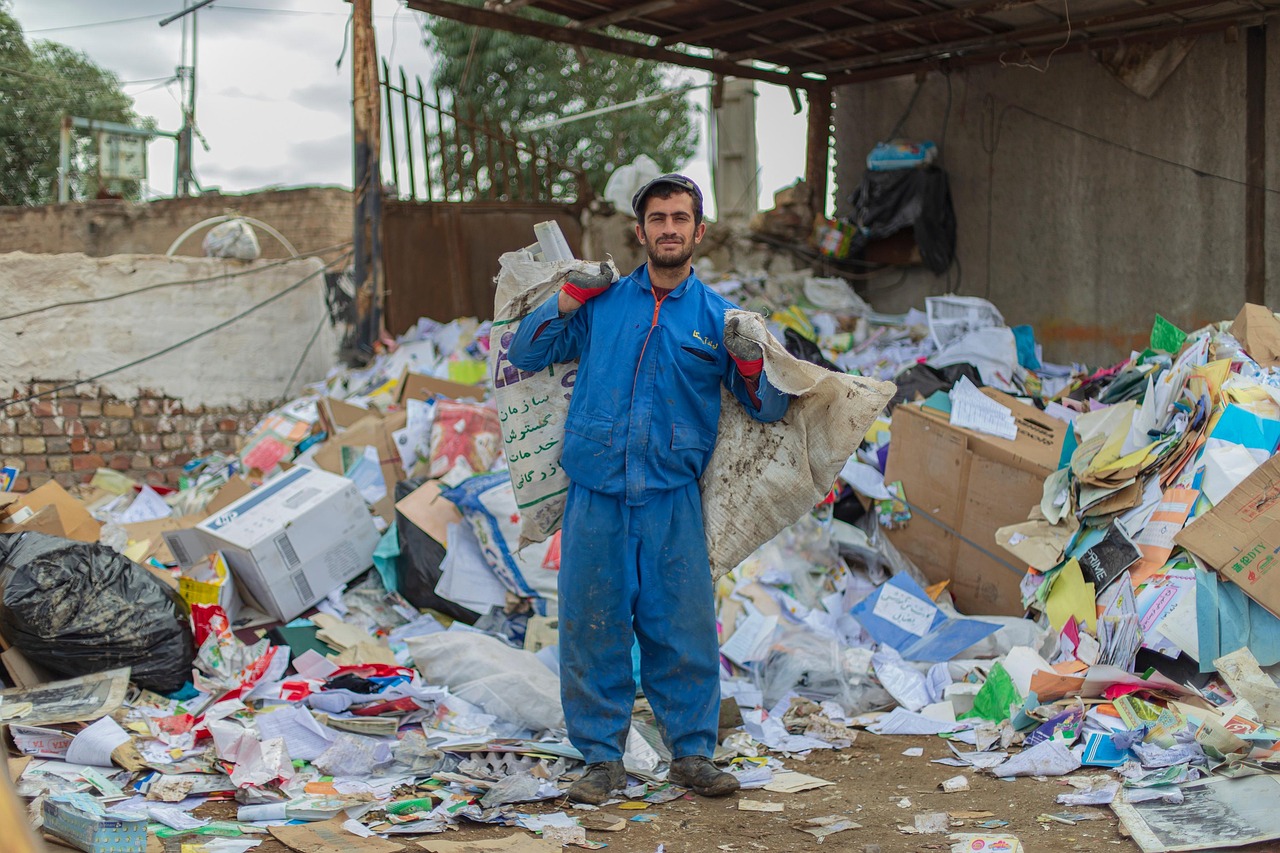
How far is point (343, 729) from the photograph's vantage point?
328 centimetres

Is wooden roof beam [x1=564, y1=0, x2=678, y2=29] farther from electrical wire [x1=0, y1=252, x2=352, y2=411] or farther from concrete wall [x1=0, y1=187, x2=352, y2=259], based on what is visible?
concrete wall [x1=0, y1=187, x2=352, y2=259]

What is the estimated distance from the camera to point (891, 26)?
6.34 meters

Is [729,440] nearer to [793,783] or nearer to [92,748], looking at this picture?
A: [793,783]

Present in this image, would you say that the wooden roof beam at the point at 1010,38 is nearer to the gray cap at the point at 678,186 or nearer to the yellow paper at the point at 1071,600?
the yellow paper at the point at 1071,600

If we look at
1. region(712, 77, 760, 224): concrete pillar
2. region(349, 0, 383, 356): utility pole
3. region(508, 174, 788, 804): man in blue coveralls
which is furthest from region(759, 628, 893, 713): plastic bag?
region(712, 77, 760, 224): concrete pillar

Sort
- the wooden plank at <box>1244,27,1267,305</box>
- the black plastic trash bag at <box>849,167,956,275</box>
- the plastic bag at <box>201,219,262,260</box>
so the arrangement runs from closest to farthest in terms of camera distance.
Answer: the wooden plank at <box>1244,27,1267,305</box> → the plastic bag at <box>201,219,262,260</box> → the black plastic trash bag at <box>849,167,956,275</box>

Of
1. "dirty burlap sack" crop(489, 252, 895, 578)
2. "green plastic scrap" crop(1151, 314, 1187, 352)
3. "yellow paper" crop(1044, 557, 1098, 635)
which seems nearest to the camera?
"dirty burlap sack" crop(489, 252, 895, 578)

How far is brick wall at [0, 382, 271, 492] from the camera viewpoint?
6.11m

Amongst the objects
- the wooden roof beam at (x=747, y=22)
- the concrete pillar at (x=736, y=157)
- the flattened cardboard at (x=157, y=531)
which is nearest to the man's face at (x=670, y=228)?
the flattened cardboard at (x=157, y=531)

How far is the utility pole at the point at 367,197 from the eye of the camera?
6.59 m

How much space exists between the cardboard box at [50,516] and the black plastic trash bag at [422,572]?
1229 mm

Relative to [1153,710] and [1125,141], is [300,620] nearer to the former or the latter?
[1153,710]

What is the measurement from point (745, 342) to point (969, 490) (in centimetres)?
219

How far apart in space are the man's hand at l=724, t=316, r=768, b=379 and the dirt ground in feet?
3.86
